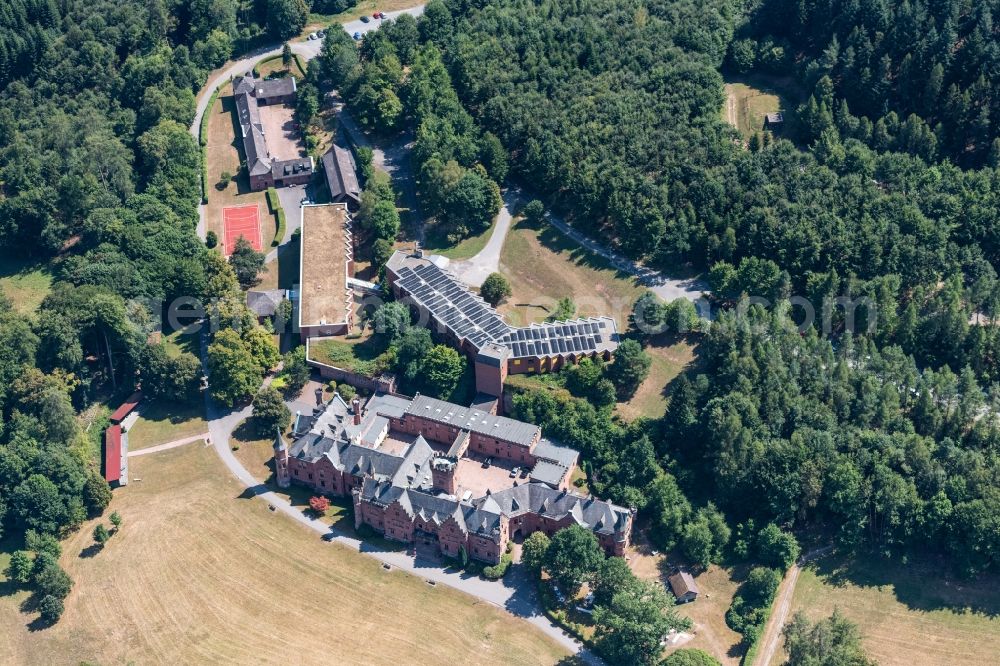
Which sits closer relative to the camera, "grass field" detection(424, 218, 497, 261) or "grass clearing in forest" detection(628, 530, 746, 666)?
"grass clearing in forest" detection(628, 530, 746, 666)

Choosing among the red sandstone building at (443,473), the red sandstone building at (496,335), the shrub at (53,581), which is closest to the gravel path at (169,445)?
the red sandstone building at (443,473)

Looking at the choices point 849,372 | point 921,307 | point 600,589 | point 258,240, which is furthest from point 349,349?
point 921,307

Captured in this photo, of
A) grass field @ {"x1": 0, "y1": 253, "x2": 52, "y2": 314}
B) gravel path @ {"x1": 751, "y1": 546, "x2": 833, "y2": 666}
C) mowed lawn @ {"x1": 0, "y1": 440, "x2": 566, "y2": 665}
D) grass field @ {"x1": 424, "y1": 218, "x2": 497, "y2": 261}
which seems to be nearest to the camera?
gravel path @ {"x1": 751, "y1": 546, "x2": 833, "y2": 666}

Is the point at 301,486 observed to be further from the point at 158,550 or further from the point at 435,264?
the point at 435,264

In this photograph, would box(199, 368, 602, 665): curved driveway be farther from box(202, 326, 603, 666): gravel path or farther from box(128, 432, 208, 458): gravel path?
box(128, 432, 208, 458): gravel path

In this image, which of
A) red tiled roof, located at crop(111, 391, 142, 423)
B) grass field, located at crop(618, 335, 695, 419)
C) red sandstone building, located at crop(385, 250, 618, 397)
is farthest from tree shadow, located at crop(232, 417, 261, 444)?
grass field, located at crop(618, 335, 695, 419)

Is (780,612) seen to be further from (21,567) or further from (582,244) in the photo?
(21,567)
